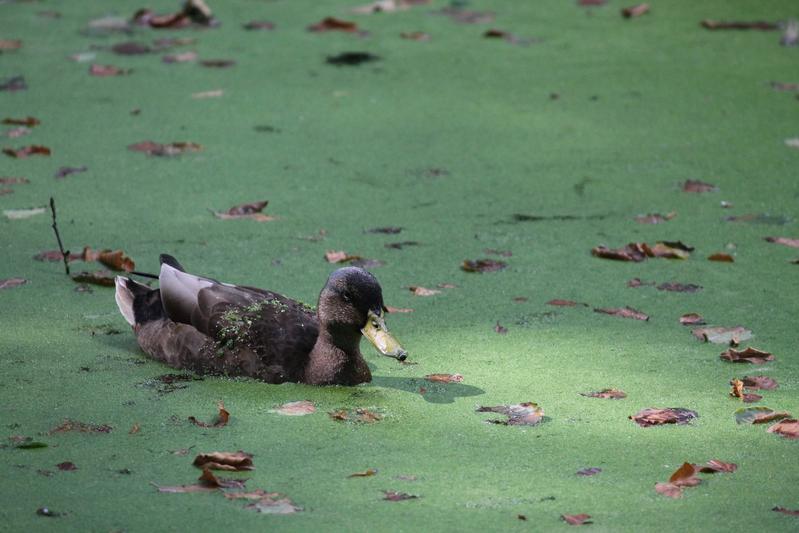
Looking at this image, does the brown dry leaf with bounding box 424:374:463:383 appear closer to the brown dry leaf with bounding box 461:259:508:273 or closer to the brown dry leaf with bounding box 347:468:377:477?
the brown dry leaf with bounding box 347:468:377:477

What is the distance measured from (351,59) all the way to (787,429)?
14.6 feet

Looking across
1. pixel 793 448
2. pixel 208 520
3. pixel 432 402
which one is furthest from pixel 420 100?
pixel 208 520

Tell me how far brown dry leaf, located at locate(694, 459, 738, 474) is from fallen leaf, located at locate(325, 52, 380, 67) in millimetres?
4492

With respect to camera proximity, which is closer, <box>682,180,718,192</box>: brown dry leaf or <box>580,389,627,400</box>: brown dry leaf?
<box>580,389,627,400</box>: brown dry leaf

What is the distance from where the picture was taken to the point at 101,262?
470 centimetres

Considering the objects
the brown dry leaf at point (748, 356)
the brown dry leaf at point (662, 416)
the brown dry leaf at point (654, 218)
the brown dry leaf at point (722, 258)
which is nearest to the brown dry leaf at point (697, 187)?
the brown dry leaf at point (654, 218)

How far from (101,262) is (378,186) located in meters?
1.43

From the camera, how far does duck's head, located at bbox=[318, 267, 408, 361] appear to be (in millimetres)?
3680

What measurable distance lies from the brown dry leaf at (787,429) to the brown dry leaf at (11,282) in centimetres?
256

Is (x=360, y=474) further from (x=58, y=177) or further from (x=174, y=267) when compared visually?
(x=58, y=177)

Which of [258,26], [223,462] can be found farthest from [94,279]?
[258,26]

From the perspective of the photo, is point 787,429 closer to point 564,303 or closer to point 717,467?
point 717,467

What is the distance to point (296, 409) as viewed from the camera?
349 cm

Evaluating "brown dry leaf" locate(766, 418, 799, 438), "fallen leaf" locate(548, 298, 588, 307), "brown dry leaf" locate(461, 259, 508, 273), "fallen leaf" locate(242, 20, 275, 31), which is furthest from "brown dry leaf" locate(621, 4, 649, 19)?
"brown dry leaf" locate(766, 418, 799, 438)
